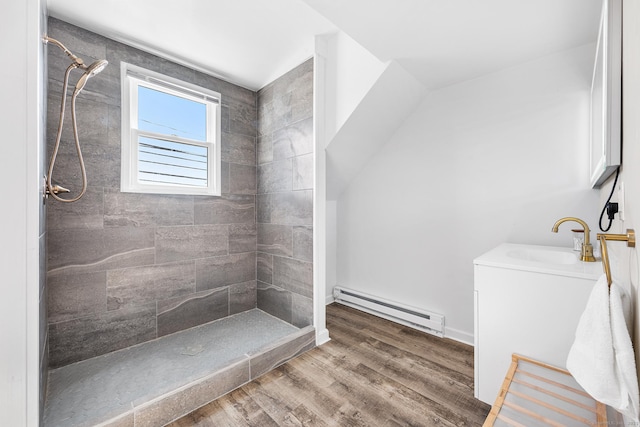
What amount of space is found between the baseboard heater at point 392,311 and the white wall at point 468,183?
0.08 metres

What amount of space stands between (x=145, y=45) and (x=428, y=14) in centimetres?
215

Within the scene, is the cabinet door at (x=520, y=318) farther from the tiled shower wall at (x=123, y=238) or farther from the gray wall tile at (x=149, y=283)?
the gray wall tile at (x=149, y=283)

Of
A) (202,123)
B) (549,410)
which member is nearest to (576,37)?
(549,410)

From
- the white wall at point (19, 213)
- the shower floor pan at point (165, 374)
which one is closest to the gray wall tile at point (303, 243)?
the shower floor pan at point (165, 374)

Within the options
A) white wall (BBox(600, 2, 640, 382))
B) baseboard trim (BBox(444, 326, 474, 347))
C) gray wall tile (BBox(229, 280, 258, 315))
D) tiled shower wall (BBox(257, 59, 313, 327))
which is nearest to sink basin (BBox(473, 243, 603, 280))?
white wall (BBox(600, 2, 640, 382))

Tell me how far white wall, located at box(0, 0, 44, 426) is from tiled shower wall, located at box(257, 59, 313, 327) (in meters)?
1.63

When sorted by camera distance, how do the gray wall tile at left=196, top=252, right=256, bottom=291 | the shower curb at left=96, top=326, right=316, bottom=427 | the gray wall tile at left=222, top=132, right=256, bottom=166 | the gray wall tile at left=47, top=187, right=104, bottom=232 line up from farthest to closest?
the gray wall tile at left=222, top=132, right=256, bottom=166, the gray wall tile at left=196, top=252, right=256, bottom=291, the gray wall tile at left=47, top=187, right=104, bottom=232, the shower curb at left=96, top=326, right=316, bottom=427

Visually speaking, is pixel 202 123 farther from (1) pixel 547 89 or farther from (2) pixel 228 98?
(1) pixel 547 89

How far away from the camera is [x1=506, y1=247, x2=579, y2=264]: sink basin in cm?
172

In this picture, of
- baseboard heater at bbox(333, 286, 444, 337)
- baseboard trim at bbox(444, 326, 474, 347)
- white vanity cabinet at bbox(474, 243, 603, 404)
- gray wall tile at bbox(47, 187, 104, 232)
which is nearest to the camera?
white vanity cabinet at bbox(474, 243, 603, 404)

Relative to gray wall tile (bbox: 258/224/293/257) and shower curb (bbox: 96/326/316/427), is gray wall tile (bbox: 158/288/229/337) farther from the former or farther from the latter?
shower curb (bbox: 96/326/316/427)

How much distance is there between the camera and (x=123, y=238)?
2.12 meters

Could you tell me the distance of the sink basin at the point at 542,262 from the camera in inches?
52.2

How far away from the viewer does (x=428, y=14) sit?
1521mm
